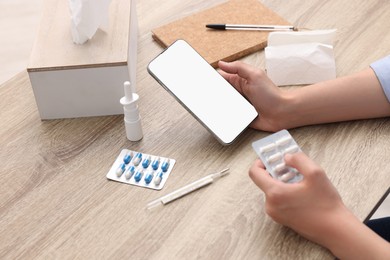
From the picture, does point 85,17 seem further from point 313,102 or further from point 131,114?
point 313,102

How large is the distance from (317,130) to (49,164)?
1.43 feet

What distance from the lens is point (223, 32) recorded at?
3.50ft

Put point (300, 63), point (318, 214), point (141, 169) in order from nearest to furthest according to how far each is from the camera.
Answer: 1. point (318, 214)
2. point (141, 169)
3. point (300, 63)

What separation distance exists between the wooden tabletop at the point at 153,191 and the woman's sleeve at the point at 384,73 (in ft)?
0.19

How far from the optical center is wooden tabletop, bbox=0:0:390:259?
2.44 feet

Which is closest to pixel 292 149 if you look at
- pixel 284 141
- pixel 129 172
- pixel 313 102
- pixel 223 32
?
pixel 284 141

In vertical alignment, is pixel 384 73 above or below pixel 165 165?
above

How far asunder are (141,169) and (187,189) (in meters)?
0.08

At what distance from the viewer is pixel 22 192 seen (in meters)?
0.82

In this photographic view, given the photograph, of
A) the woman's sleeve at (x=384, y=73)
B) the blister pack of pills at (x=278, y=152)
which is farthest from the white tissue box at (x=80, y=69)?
the woman's sleeve at (x=384, y=73)

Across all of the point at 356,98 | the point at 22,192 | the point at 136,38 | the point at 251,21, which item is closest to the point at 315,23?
the point at 251,21

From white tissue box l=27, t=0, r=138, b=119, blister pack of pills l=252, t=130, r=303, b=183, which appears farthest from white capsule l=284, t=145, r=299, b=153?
white tissue box l=27, t=0, r=138, b=119

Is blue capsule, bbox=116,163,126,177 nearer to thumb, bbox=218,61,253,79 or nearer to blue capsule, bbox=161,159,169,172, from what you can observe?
blue capsule, bbox=161,159,169,172

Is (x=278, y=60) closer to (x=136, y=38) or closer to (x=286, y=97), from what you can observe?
(x=286, y=97)
